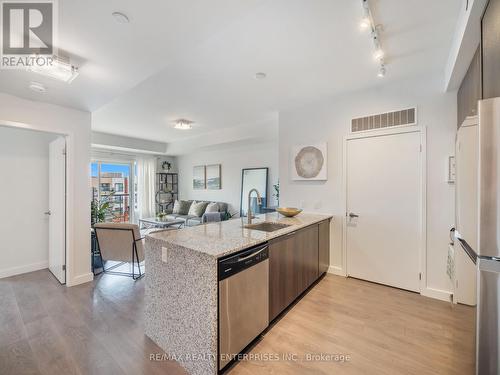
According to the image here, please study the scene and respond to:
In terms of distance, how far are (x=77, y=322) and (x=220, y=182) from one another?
4.92 metres

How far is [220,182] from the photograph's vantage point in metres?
6.88

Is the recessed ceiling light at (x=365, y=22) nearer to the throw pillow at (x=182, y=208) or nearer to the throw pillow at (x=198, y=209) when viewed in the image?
the throw pillow at (x=198, y=209)

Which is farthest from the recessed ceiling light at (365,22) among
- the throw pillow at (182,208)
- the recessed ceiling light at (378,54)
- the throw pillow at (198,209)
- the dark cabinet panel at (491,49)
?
the throw pillow at (182,208)

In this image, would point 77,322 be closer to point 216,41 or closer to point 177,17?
point 177,17

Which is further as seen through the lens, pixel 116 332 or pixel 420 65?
pixel 420 65

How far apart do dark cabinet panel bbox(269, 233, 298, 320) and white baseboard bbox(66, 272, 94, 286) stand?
2.75m

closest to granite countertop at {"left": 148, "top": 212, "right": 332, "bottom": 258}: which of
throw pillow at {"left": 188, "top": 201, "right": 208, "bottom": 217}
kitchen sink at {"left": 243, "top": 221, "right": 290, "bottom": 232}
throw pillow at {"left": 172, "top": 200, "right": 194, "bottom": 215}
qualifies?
kitchen sink at {"left": 243, "top": 221, "right": 290, "bottom": 232}

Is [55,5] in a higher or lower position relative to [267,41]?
lower

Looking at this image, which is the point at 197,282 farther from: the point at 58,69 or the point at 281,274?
the point at 58,69

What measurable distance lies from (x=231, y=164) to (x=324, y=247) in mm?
4028

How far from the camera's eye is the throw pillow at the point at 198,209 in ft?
22.2

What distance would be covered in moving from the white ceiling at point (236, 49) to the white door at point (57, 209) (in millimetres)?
829

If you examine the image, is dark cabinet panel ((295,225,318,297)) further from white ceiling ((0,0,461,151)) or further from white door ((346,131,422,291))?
white ceiling ((0,0,461,151))

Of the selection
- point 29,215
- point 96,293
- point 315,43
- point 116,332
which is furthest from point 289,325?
point 29,215
